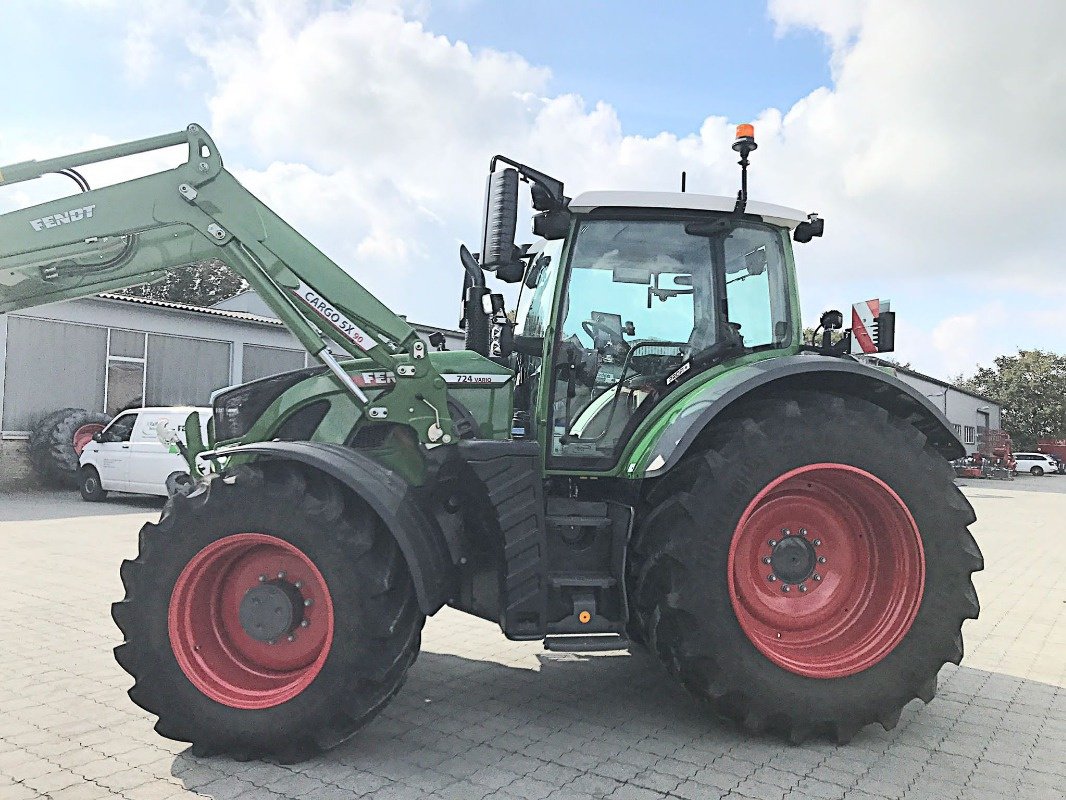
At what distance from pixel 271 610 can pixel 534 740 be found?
1383 millimetres

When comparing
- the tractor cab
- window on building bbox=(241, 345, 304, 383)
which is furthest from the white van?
the tractor cab

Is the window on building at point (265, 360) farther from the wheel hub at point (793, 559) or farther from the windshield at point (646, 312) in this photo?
the wheel hub at point (793, 559)

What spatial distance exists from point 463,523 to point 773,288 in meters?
2.17

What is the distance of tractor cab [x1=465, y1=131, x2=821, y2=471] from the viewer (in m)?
4.42

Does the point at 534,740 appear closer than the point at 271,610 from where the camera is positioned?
No

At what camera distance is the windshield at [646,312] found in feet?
14.6

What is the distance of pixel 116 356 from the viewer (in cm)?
1816

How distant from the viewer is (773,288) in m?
4.72

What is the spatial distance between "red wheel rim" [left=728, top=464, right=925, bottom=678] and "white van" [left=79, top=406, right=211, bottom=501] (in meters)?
12.0

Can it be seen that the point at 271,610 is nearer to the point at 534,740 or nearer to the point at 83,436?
the point at 534,740

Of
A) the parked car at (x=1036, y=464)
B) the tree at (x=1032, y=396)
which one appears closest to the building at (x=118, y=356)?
the parked car at (x=1036, y=464)

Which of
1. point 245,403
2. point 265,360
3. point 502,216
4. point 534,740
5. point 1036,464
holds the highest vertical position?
point 265,360

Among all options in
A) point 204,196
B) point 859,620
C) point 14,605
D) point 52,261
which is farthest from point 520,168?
point 14,605

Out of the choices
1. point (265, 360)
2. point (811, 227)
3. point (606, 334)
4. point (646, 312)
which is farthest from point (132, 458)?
point (811, 227)
